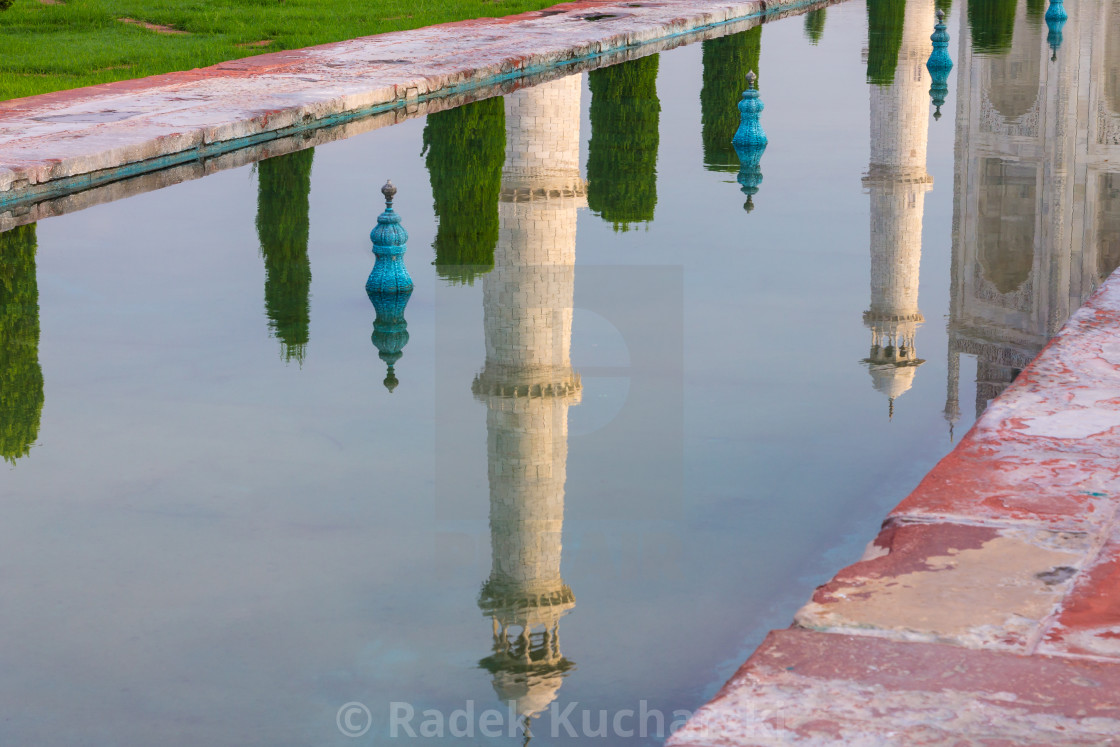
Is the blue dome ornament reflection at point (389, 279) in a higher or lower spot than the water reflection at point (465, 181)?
lower

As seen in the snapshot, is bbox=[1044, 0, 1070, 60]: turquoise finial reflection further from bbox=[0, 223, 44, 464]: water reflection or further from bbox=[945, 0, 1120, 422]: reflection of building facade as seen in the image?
bbox=[0, 223, 44, 464]: water reflection

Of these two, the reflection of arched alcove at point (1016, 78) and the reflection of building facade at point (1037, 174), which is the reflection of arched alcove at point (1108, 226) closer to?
the reflection of building facade at point (1037, 174)

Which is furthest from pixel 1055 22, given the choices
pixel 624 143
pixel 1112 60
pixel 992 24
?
pixel 624 143

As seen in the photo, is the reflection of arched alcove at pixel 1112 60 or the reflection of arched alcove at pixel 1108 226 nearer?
the reflection of arched alcove at pixel 1108 226

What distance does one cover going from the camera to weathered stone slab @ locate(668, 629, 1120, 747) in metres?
1.87

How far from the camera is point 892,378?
4.59m

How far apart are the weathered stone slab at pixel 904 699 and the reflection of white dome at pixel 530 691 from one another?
0.65 meters

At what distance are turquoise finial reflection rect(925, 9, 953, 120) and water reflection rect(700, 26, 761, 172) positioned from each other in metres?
1.60

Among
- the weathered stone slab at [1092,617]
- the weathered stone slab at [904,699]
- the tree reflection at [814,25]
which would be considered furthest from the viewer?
the tree reflection at [814,25]

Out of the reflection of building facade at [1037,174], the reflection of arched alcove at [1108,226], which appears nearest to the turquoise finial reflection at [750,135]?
the reflection of building facade at [1037,174]

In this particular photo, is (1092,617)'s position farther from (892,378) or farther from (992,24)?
(992,24)

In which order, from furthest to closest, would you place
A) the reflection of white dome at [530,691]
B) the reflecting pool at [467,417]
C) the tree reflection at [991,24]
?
1. the tree reflection at [991,24]
2. the reflecting pool at [467,417]
3. the reflection of white dome at [530,691]

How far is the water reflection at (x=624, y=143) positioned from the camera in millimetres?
7217

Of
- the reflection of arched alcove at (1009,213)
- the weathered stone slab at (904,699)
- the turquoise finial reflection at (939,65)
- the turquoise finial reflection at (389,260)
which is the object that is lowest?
the weathered stone slab at (904,699)
